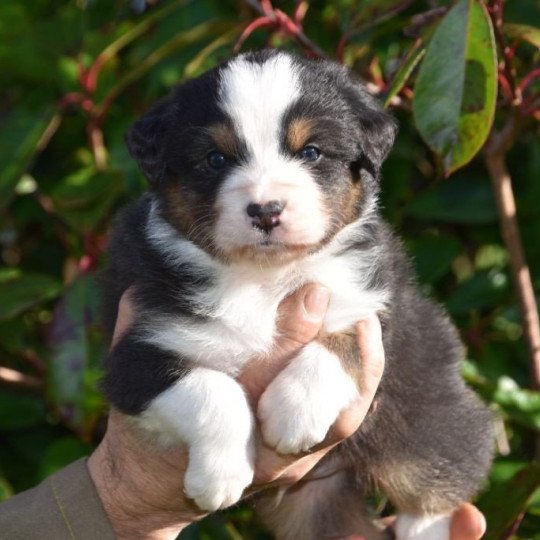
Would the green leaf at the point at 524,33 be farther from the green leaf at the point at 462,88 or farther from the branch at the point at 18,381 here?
the branch at the point at 18,381

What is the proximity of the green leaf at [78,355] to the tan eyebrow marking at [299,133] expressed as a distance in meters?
0.99

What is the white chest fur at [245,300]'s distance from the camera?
122 inches

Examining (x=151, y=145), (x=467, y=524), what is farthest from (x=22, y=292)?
(x=467, y=524)

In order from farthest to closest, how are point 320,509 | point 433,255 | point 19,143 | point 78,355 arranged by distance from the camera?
point 433,255
point 19,143
point 78,355
point 320,509

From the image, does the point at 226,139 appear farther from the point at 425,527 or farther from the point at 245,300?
the point at 425,527

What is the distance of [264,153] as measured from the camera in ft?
9.73

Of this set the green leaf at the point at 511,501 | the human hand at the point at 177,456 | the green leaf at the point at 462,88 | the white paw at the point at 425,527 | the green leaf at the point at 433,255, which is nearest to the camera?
the green leaf at the point at 462,88

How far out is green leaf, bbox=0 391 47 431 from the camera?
407cm

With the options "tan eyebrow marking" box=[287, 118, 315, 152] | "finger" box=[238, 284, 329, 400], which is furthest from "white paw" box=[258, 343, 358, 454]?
"tan eyebrow marking" box=[287, 118, 315, 152]

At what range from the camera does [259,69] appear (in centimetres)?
306

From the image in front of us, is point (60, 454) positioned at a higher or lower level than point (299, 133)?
lower

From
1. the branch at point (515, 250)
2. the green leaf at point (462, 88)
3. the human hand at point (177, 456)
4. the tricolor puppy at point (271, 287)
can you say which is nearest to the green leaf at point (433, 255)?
the branch at point (515, 250)

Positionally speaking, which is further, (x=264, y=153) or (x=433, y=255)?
(x=433, y=255)

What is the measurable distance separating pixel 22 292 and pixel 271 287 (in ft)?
A: 3.35
